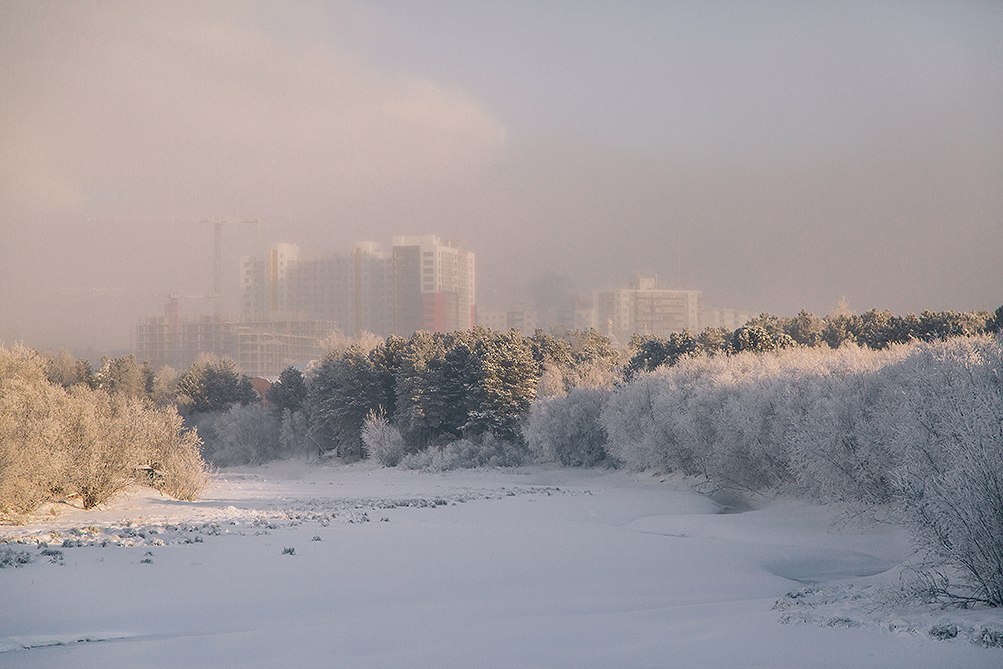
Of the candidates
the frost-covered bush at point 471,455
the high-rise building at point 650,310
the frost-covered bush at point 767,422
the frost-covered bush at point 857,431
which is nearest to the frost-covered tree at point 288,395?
the frost-covered bush at point 471,455

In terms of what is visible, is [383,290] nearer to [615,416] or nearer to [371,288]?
[371,288]

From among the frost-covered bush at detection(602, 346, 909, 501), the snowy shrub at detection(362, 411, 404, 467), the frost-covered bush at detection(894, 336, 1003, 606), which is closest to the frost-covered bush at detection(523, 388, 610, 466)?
the frost-covered bush at detection(602, 346, 909, 501)

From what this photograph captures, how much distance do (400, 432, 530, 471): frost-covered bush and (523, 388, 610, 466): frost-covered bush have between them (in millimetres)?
4187

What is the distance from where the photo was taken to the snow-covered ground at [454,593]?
1089 cm

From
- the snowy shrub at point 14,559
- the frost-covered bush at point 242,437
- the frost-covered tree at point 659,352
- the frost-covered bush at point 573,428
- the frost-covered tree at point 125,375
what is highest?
the frost-covered tree at point 659,352

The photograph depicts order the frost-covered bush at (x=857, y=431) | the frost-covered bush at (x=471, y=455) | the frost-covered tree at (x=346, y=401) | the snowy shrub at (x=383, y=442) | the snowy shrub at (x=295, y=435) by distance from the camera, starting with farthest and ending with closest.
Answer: the snowy shrub at (x=295, y=435), the frost-covered tree at (x=346, y=401), the snowy shrub at (x=383, y=442), the frost-covered bush at (x=471, y=455), the frost-covered bush at (x=857, y=431)

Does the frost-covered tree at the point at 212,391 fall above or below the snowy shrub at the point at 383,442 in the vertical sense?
above

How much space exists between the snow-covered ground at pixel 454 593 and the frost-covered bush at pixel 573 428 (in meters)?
28.6

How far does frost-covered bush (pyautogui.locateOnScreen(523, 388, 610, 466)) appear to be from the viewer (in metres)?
59.7

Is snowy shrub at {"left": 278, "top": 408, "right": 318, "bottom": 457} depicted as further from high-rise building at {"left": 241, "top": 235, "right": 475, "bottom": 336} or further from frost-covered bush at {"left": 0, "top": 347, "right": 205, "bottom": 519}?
high-rise building at {"left": 241, "top": 235, "right": 475, "bottom": 336}

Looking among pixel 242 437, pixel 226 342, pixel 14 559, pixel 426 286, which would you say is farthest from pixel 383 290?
pixel 14 559

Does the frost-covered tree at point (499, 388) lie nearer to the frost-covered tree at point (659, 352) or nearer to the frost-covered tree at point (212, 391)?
the frost-covered tree at point (659, 352)

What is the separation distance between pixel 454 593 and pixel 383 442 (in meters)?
54.5

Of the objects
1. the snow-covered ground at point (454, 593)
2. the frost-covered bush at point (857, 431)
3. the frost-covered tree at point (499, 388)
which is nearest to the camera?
the snow-covered ground at point (454, 593)
